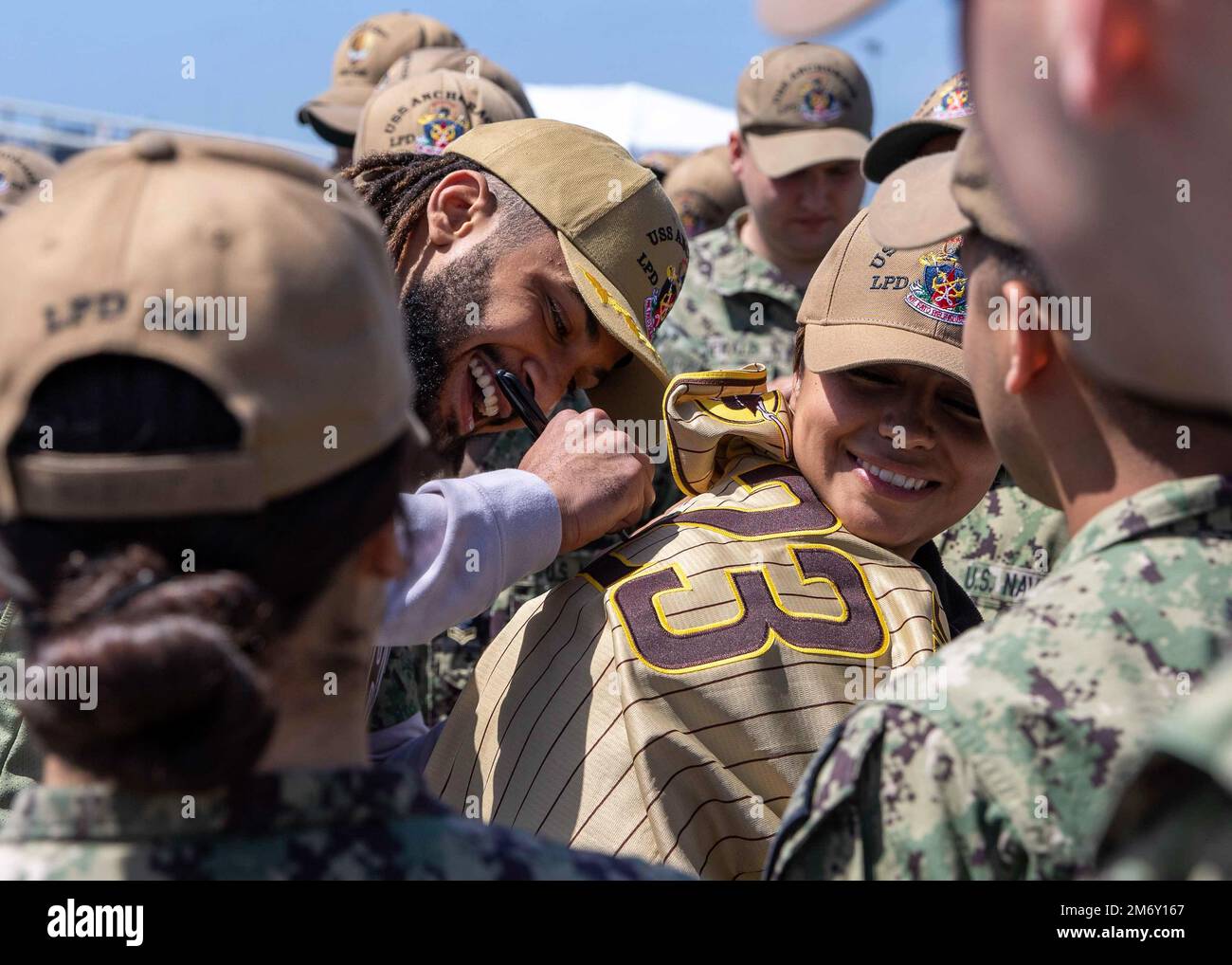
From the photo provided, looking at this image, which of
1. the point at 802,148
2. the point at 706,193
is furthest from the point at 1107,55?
the point at 706,193

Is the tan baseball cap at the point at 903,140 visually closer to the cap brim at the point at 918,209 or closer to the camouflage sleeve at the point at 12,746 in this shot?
the cap brim at the point at 918,209

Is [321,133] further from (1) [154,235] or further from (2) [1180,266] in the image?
(2) [1180,266]

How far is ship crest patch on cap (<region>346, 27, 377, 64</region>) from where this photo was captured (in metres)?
7.45

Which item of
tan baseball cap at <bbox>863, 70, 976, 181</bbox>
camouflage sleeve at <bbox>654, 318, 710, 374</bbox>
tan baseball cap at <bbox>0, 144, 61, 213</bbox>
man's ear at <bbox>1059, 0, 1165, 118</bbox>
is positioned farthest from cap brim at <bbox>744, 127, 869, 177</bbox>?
man's ear at <bbox>1059, 0, 1165, 118</bbox>

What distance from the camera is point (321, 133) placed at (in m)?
6.82

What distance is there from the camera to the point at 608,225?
10.4 ft

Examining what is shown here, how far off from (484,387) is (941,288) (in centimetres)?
110

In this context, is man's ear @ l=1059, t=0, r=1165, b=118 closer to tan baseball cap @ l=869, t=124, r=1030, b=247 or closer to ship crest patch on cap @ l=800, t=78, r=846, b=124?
tan baseball cap @ l=869, t=124, r=1030, b=247

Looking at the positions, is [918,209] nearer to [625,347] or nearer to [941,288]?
[941,288]

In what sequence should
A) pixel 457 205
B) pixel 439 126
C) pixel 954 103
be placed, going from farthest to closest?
pixel 439 126, pixel 954 103, pixel 457 205

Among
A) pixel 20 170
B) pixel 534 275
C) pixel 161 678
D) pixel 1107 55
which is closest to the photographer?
pixel 1107 55

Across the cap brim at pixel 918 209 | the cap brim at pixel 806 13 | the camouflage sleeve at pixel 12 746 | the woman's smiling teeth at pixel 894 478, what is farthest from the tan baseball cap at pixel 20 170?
the cap brim at pixel 806 13
